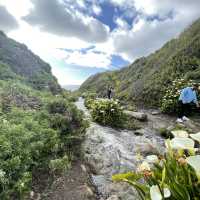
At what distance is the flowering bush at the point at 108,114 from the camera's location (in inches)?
408

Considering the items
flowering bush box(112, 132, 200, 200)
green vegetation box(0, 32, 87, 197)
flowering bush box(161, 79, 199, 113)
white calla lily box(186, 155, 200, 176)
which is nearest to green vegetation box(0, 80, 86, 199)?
green vegetation box(0, 32, 87, 197)

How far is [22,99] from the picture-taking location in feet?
27.2

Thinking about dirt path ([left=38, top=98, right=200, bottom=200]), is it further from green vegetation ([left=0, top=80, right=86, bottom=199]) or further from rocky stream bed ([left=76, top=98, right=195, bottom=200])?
green vegetation ([left=0, top=80, right=86, bottom=199])

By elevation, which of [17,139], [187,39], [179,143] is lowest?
[17,139]

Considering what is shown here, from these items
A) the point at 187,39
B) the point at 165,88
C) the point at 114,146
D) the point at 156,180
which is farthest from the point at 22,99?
the point at 187,39

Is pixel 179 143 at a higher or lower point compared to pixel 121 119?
higher

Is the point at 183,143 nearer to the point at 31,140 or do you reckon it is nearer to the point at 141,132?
the point at 31,140

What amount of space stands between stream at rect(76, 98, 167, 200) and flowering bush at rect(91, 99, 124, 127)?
3.62ft

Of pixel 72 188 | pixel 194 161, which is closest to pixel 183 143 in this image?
pixel 194 161

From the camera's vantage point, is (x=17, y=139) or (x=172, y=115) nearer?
(x=17, y=139)

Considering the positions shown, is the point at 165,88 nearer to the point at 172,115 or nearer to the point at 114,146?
the point at 172,115

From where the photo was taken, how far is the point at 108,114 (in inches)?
417

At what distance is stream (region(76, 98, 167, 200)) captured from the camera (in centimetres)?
502

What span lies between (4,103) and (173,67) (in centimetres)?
1250
